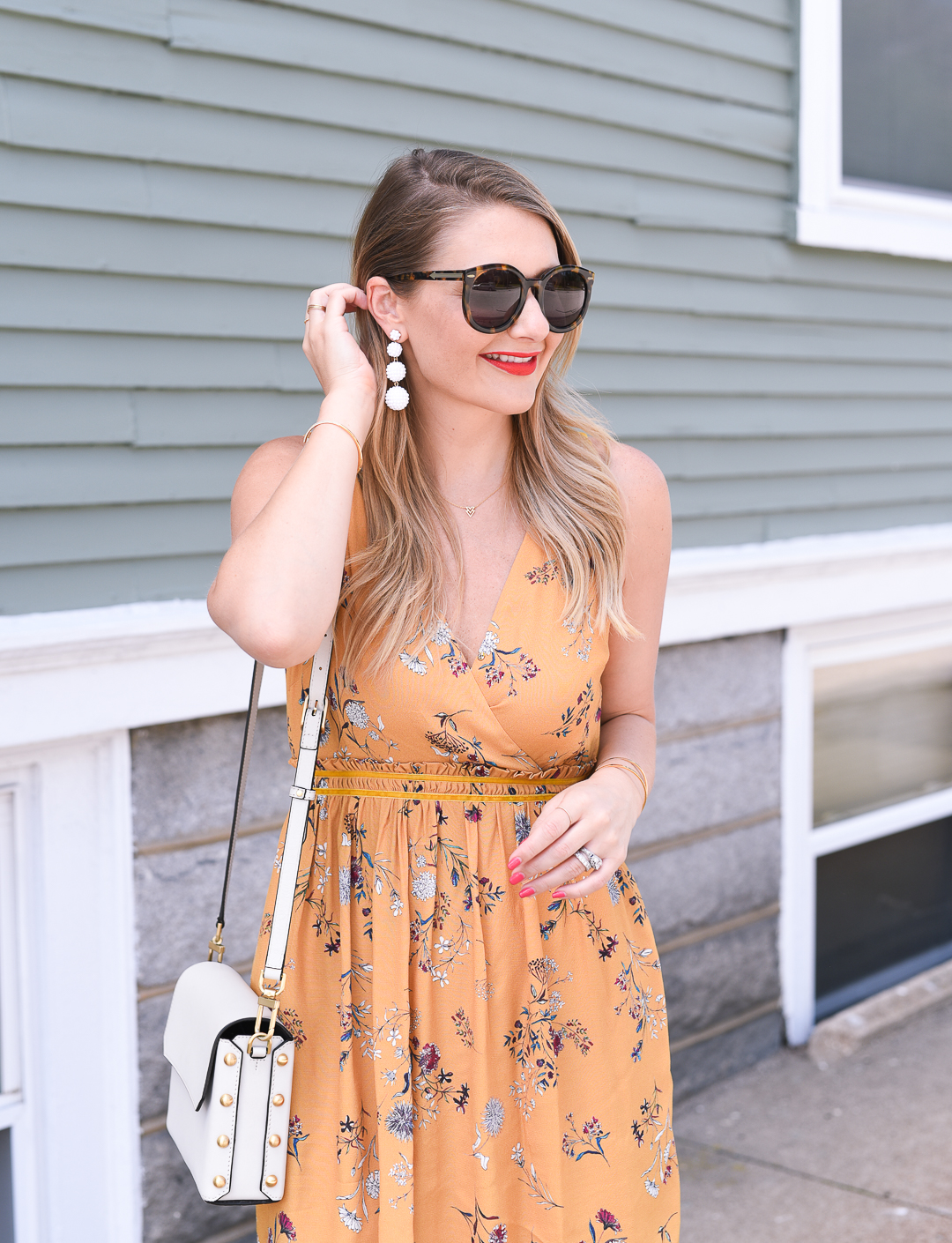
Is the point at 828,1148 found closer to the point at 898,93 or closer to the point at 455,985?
the point at 455,985

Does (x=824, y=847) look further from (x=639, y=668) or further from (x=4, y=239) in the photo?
(x=4, y=239)

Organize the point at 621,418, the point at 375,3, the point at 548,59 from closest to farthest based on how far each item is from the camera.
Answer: the point at 375,3 → the point at 548,59 → the point at 621,418

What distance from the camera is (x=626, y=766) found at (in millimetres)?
1728

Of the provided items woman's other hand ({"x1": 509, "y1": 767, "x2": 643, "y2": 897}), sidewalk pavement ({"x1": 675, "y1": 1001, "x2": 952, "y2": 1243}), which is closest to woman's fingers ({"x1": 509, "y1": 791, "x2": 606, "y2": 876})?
woman's other hand ({"x1": 509, "y1": 767, "x2": 643, "y2": 897})

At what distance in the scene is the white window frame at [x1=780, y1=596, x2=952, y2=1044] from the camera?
4.25 metres

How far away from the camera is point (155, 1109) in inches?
105

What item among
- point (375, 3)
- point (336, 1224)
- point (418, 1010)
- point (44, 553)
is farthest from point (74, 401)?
point (336, 1224)

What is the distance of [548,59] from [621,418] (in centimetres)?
96

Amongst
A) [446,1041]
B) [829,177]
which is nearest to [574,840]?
[446,1041]

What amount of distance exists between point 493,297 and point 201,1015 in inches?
38.0

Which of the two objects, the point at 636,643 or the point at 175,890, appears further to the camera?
the point at 175,890

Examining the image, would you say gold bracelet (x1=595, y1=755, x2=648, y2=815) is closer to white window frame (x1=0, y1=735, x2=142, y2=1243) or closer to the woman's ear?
the woman's ear

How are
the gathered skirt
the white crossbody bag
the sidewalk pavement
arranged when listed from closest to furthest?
the white crossbody bag → the gathered skirt → the sidewalk pavement

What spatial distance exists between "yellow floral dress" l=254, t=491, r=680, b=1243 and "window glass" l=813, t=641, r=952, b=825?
296 centimetres
